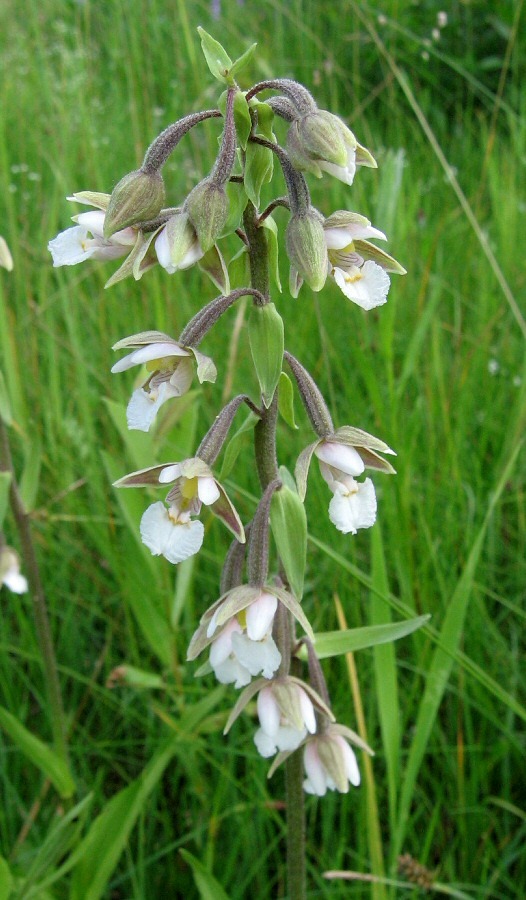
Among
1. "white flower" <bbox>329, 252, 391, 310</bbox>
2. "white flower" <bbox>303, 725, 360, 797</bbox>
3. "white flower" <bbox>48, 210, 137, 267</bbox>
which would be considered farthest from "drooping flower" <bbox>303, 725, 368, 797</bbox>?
"white flower" <bbox>48, 210, 137, 267</bbox>

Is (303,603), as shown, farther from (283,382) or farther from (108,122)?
(108,122)

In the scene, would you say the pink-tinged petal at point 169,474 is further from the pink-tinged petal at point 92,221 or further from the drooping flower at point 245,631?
the pink-tinged petal at point 92,221

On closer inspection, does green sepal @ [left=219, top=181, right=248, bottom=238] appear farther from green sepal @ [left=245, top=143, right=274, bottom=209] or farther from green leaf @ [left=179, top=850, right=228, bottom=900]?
green leaf @ [left=179, top=850, right=228, bottom=900]

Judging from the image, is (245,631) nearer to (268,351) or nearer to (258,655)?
(258,655)

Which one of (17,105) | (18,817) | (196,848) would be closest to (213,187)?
(196,848)

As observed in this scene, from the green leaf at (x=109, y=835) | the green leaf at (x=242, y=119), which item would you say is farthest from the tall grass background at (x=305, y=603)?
the green leaf at (x=242, y=119)

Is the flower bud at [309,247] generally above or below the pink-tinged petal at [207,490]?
above
